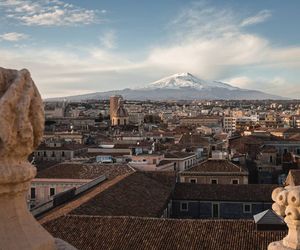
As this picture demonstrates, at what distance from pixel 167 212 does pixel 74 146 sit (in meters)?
30.4

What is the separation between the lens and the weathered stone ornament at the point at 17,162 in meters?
2.39

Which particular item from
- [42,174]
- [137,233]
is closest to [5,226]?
[137,233]

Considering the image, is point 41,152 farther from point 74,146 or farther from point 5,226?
point 5,226

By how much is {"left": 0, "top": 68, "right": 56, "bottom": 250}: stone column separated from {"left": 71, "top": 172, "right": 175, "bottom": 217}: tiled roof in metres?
16.9

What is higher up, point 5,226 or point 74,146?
point 5,226

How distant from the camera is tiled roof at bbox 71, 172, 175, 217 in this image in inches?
825

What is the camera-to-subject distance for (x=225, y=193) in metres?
29.5

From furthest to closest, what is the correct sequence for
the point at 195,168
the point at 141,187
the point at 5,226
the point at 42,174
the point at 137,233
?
1. the point at 195,168
2. the point at 42,174
3. the point at 141,187
4. the point at 137,233
5. the point at 5,226

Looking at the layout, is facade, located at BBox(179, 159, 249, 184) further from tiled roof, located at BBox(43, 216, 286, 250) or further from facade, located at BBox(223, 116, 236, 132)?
facade, located at BBox(223, 116, 236, 132)

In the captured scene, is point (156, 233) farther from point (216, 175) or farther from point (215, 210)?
point (216, 175)

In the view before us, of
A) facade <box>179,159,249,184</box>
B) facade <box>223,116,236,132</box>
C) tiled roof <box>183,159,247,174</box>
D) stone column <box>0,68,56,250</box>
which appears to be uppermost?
stone column <box>0,68,56,250</box>

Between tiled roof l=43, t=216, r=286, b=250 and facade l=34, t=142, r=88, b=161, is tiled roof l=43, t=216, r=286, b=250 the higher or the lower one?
the higher one

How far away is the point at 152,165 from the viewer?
1576 inches

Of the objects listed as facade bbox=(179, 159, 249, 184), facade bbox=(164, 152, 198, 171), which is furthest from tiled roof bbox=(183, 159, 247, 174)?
facade bbox=(164, 152, 198, 171)
